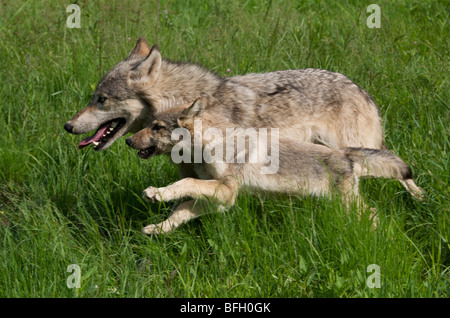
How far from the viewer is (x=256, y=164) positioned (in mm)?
4227

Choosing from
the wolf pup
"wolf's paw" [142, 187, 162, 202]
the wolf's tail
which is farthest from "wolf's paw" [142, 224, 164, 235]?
the wolf's tail

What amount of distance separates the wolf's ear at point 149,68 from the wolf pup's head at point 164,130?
37cm

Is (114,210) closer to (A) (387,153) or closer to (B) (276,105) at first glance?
(B) (276,105)

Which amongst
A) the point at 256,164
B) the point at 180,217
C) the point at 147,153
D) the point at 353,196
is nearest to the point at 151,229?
the point at 180,217

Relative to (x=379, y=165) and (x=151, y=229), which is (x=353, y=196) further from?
(x=151, y=229)

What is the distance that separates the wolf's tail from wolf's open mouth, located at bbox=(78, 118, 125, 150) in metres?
1.68

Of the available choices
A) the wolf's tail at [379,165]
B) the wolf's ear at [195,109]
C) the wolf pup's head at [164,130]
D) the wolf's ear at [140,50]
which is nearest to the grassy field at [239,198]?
the wolf's tail at [379,165]

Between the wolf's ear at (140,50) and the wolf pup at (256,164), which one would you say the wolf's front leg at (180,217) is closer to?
the wolf pup at (256,164)

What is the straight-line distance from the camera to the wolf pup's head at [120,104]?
449 centimetres

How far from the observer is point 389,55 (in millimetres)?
6246

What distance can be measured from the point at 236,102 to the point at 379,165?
44.4 inches

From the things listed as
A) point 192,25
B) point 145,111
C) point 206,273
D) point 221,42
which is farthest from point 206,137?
point 192,25

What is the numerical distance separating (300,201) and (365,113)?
1.00m

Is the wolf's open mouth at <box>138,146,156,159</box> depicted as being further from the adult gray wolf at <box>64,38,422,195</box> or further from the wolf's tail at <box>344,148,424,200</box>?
the wolf's tail at <box>344,148,424,200</box>
